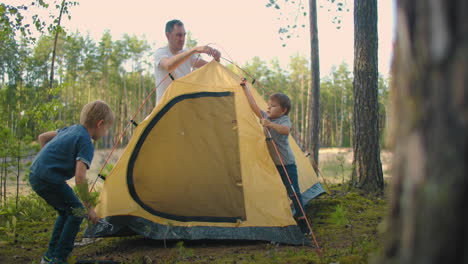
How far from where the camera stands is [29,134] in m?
5.58

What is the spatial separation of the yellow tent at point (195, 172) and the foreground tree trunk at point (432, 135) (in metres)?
2.86

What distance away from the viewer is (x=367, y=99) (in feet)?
20.5

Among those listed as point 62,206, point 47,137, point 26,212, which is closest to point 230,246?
point 62,206

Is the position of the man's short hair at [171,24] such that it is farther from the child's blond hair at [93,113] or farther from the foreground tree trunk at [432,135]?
the foreground tree trunk at [432,135]

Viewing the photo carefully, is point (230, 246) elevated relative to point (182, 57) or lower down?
lower down

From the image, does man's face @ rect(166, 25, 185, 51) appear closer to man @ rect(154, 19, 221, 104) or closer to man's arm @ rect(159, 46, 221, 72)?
man @ rect(154, 19, 221, 104)

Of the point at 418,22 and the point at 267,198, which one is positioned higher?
the point at 418,22

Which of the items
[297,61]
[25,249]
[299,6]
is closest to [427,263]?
[25,249]

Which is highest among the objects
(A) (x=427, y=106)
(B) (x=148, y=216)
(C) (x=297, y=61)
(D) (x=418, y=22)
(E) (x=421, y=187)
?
(C) (x=297, y=61)

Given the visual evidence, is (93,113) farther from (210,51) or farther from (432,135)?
(432,135)

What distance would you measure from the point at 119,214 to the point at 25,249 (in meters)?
1.11

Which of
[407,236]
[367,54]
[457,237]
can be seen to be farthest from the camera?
[367,54]

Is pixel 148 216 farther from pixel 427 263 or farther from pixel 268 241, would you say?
pixel 427 263

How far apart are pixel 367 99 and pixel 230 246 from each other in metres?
3.66
